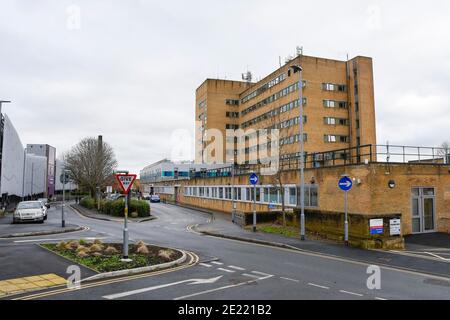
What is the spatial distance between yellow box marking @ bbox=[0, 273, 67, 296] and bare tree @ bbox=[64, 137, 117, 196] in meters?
43.0

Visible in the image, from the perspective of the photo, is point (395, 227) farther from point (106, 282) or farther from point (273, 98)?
point (273, 98)

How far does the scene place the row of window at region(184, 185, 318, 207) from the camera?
79.2 ft

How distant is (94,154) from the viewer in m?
55.7

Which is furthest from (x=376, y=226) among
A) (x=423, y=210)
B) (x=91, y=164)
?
(x=91, y=164)

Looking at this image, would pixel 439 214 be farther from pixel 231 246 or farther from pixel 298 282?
pixel 298 282

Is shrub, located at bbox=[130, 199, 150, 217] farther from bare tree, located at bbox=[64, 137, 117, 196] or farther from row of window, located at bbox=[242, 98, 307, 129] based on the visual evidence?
row of window, located at bbox=[242, 98, 307, 129]

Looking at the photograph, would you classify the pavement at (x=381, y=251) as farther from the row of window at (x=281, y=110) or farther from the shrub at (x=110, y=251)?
the row of window at (x=281, y=110)

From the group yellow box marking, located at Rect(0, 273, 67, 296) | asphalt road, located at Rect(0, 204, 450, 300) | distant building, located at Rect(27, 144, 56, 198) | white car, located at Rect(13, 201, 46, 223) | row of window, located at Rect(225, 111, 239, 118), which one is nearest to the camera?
asphalt road, located at Rect(0, 204, 450, 300)

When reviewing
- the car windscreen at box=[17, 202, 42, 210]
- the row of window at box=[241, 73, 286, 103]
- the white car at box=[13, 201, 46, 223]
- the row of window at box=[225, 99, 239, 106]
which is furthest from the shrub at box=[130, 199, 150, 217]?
the row of window at box=[225, 99, 239, 106]

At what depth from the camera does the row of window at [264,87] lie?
68.5 meters

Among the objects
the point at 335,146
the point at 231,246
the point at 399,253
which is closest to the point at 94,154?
the point at 335,146

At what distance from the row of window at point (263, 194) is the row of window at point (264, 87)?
29.7 meters

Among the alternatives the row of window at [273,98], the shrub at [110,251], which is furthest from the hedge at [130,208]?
the row of window at [273,98]
